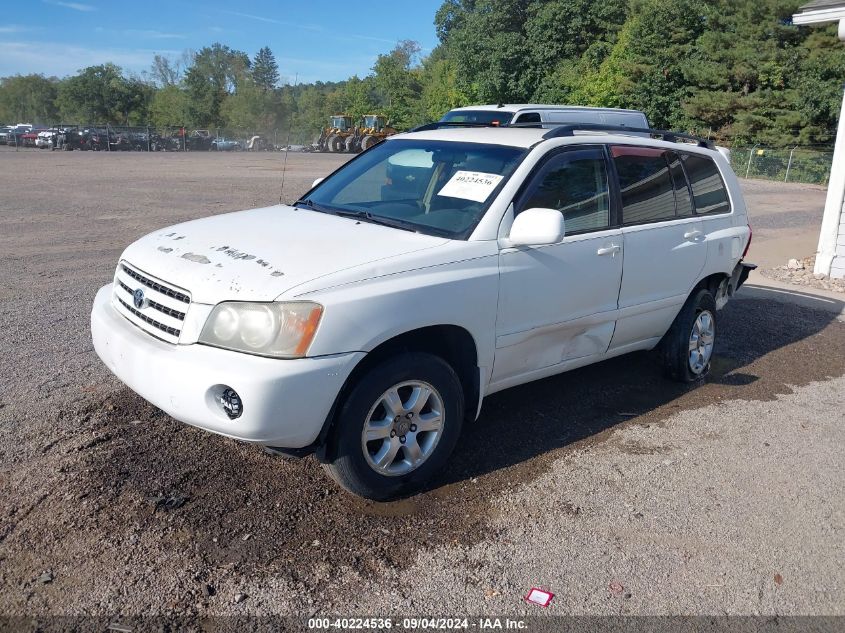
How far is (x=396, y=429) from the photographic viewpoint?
363 cm

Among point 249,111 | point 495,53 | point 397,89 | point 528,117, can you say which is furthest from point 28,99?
point 528,117

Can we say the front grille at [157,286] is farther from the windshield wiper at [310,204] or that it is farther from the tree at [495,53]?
the tree at [495,53]

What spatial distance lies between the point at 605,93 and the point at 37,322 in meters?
42.7

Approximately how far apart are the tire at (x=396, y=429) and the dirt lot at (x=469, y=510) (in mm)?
144

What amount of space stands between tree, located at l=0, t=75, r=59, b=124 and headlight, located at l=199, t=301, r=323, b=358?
368 ft

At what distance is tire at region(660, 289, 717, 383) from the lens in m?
5.47

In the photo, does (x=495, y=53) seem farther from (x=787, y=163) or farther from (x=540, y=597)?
(x=540, y=597)

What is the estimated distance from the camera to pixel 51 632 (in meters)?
2.66

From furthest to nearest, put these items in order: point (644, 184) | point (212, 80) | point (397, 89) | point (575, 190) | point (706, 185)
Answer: point (212, 80) → point (397, 89) → point (706, 185) → point (644, 184) → point (575, 190)

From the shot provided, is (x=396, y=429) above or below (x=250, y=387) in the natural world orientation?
below

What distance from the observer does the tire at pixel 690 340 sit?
5.47 meters

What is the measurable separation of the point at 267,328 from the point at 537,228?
1.54 m

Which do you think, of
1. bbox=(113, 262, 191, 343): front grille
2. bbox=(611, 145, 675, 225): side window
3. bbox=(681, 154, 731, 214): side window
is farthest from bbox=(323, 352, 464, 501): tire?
bbox=(681, 154, 731, 214): side window

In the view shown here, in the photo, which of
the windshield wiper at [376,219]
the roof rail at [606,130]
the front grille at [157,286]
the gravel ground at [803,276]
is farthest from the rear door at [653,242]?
the gravel ground at [803,276]
